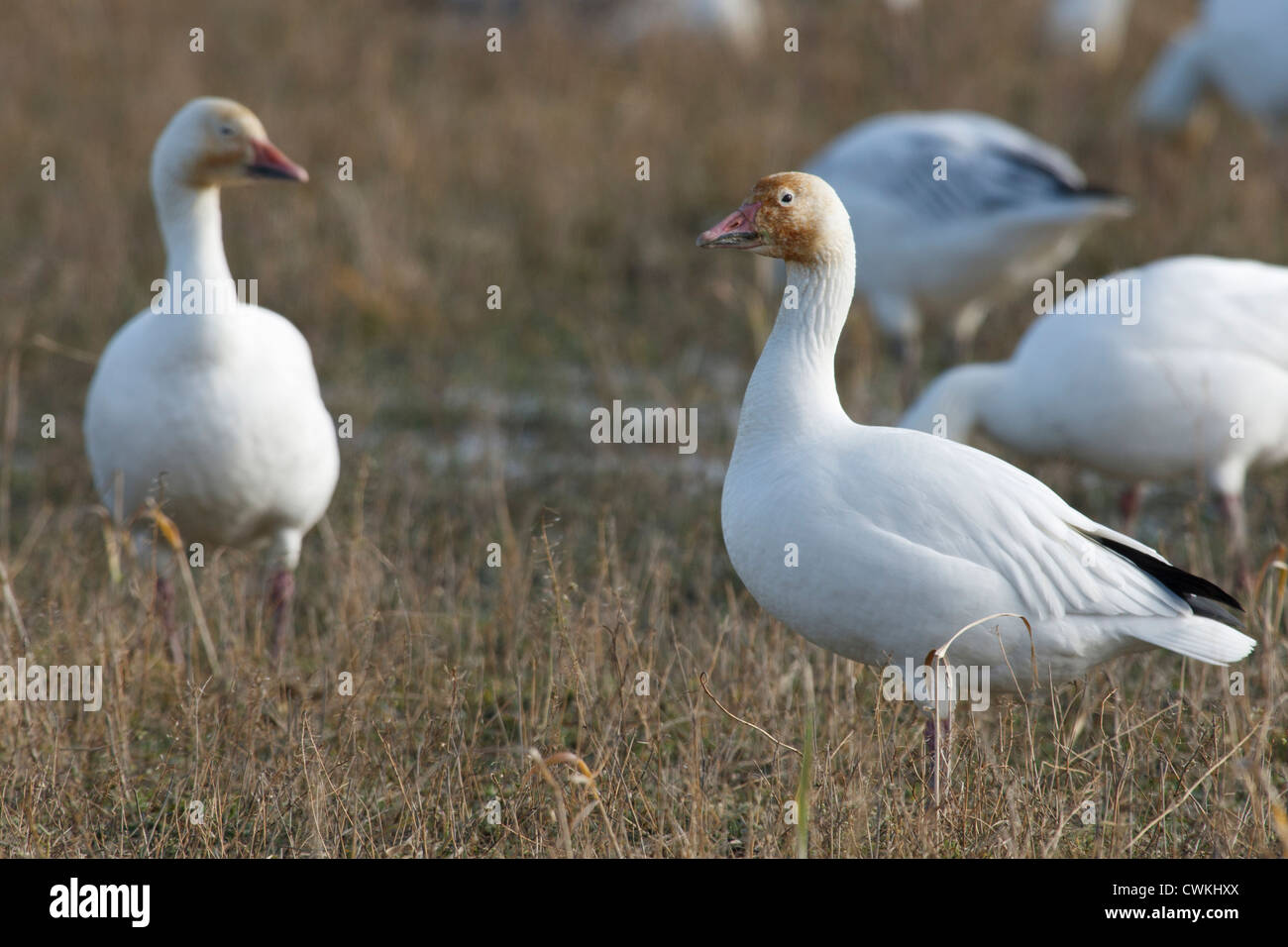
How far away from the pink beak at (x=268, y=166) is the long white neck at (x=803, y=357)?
1.83 metres

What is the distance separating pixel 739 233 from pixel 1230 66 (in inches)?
294

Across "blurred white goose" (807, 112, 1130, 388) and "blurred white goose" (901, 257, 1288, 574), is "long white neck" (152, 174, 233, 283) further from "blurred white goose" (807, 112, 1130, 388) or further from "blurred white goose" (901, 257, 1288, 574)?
"blurred white goose" (807, 112, 1130, 388)

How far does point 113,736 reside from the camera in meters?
3.76

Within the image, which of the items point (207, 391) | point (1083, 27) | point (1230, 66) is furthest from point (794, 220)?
point (1083, 27)

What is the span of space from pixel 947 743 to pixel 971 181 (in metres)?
4.06

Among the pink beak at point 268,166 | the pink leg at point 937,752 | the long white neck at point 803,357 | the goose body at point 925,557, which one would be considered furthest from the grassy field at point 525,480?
the pink beak at point 268,166

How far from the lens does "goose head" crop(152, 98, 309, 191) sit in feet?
15.1

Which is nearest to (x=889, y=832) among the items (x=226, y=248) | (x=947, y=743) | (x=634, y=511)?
(x=947, y=743)

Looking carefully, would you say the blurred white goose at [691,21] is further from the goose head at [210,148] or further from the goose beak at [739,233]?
the goose beak at [739,233]

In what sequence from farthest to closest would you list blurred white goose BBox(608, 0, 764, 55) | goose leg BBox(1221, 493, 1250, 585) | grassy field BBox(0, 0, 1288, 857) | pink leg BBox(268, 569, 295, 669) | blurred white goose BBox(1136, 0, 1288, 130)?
blurred white goose BBox(608, 0, 764, 55) < blurred white goose BBox(1136, 0, 1288, 130) < goose leg BBox(1221, 493, 1250, 585) < pink leg BBox(268, 569, 295, 669) < grassy field BBox(0, 0, 1288, 857)

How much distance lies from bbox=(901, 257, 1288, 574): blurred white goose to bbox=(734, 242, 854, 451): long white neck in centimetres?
182

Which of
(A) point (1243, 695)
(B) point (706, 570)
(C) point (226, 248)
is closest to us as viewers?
(A) point (1243, 695)

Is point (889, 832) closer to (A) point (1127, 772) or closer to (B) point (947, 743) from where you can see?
Result: (B) point (947, 743)

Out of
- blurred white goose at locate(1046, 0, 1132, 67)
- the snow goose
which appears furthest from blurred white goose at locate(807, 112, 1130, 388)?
blurred white goose at locate(1046, 0, 1132, 67)
